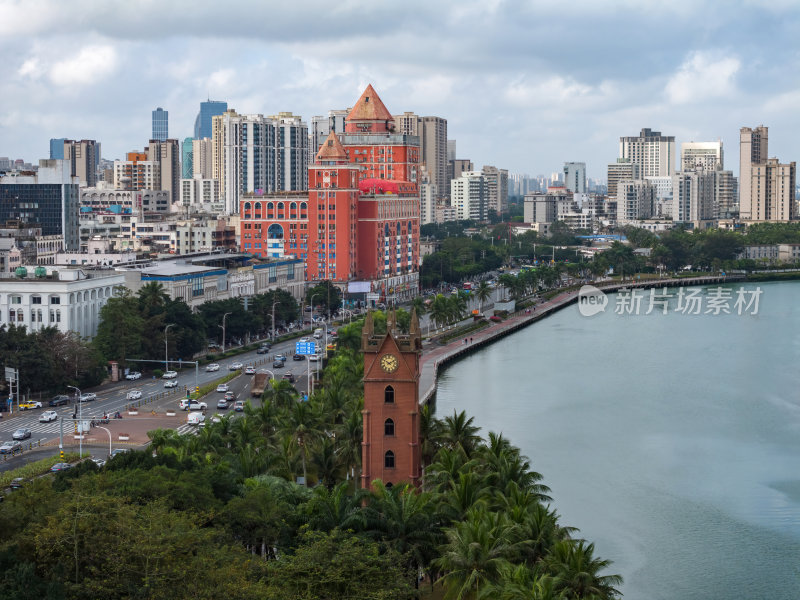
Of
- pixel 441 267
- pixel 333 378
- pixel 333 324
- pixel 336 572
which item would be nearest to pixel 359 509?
pixel 336 572

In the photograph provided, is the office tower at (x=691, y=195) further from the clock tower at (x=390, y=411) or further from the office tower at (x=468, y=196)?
the clock tower at (x=390, y=411)

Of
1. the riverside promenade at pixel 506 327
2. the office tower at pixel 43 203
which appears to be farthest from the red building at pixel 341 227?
the office tower at pixel 43 203

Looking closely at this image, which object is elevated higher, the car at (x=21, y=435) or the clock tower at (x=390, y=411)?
the clock tower at (x=390, y=411)

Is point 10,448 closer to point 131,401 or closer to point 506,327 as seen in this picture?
point 131,401

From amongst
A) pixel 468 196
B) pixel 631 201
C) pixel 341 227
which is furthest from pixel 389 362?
pixel 468 196

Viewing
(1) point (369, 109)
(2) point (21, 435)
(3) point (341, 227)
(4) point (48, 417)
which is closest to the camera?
(2) point (21, 435)

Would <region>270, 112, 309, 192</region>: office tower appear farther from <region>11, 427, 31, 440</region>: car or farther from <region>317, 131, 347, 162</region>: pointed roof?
<region>11, 427, 31, 440</region>: car

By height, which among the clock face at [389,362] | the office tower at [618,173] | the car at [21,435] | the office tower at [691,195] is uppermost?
the office tower at [618,173]
